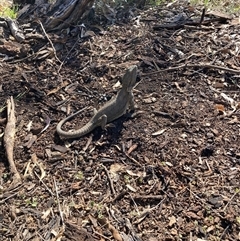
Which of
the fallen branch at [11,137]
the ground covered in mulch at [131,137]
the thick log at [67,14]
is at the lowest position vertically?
the ground covered in mulch at [131,137]

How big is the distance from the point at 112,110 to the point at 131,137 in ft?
1.22

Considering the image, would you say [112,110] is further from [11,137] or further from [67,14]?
[67,14]

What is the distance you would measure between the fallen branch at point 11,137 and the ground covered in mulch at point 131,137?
0.05 m

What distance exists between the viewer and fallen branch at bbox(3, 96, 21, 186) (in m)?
3.97

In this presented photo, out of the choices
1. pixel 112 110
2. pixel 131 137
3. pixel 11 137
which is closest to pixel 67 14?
pixel 112 110

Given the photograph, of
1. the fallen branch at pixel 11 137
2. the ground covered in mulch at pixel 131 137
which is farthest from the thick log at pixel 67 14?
the fallen branch at pixel 11 137

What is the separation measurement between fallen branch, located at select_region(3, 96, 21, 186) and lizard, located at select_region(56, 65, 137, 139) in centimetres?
47

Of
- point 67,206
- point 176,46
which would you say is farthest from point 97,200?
point 176,46

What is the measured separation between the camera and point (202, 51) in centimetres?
515

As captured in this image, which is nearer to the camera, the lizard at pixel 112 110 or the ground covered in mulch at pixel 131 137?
the ground covered in mulch at pixel 131 137

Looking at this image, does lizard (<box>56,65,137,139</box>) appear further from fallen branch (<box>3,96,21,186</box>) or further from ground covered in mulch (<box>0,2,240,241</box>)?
fallen branch (<box>3,96,21,186</box>)

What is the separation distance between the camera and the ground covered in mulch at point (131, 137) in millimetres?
3590

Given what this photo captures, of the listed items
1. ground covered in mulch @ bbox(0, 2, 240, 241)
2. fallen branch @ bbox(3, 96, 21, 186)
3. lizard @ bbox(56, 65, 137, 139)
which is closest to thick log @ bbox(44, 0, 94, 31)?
ground covered in mulch @ bbox(0, 2, 240, 241)

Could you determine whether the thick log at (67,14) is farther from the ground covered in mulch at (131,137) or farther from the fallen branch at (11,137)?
the fallen branch at (11,137)
